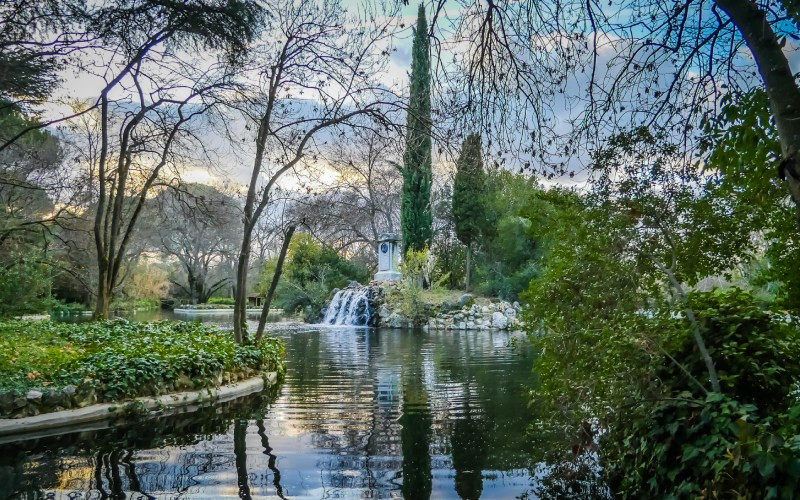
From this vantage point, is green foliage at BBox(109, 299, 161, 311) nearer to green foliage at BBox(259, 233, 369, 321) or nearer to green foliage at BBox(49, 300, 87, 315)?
green foliage at BBox(49, 300, 87, 315)

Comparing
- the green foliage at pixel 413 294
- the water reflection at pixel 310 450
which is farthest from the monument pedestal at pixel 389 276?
the water reflection at pixel 310 450

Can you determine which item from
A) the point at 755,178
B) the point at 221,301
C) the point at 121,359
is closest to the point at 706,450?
the point at 755,178

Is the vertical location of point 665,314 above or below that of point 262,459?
above

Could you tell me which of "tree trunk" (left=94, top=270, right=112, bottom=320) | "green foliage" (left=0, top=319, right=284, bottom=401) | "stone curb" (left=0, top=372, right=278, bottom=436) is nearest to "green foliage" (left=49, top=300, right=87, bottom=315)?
"tree trunk" (left=94, top=270, right=112, bottom=320)

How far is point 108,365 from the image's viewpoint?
7.19m

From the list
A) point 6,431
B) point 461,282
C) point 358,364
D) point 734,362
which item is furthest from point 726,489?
point 461,282

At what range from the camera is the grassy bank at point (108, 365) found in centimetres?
636

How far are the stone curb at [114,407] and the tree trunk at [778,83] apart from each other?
665 centimetres

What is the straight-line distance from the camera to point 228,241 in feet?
134

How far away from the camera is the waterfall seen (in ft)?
88.1

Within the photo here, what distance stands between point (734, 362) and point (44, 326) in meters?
13.2

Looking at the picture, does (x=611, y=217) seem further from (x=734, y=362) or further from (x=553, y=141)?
(x=734, y=362)

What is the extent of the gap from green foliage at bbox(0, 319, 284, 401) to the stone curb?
0.59 ft

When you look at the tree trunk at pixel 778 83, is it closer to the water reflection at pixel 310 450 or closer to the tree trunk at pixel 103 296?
the water reflection at pixel 310 450
